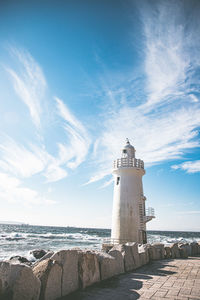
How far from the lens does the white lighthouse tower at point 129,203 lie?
13570mm

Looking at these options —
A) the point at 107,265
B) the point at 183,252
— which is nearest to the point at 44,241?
the point at 183,252

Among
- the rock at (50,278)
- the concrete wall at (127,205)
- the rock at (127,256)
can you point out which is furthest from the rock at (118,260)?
the concrete wall at (127,205)

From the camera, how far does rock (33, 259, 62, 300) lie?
11.8ft

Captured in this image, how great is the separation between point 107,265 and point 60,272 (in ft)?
5.72

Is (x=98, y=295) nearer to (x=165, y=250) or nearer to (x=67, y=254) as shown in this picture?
(x=67, y=254)

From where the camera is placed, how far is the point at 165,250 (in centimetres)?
949

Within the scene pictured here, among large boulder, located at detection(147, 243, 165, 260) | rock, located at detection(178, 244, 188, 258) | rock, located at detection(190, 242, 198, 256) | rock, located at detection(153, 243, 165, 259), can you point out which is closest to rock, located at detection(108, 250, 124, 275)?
large boulder, located at detection(147, 243, 165, 260)

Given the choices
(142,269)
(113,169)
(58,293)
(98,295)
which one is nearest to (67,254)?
(58,293)

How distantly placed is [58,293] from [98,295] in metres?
0.78

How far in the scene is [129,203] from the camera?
13883 millimetres

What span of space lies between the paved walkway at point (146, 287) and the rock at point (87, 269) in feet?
0.46

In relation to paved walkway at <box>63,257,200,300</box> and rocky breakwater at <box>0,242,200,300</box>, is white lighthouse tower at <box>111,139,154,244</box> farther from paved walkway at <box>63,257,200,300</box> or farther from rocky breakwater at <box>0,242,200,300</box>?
paved walkway at <box>63,257,200,300</box>

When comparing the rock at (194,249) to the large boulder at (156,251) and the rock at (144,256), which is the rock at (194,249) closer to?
the large boulder at (156,251)

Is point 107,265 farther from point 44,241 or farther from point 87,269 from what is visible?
point 44,241
